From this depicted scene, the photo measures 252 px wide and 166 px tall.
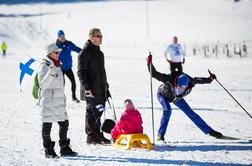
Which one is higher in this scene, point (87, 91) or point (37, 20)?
point (37, 20)

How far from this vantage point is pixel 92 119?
730 cm

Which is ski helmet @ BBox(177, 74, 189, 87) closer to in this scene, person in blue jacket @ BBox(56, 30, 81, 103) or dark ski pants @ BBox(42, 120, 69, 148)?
dark ski pants @ BBox(42, 120, 69, 148)

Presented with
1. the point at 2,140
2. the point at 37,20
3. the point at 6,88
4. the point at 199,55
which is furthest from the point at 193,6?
the point at 2,140

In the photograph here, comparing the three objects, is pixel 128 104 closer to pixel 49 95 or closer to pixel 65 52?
pixel 49 95

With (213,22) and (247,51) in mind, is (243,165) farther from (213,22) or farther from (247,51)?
(213,22)

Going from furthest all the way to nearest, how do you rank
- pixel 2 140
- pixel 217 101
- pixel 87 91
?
1. pixel 217 101
2. pixel 2 140
3. pixel 87 91

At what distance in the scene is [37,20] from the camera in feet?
361

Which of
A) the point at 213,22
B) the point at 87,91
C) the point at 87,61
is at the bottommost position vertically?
the point at 87,91

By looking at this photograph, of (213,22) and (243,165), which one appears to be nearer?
(243,165)

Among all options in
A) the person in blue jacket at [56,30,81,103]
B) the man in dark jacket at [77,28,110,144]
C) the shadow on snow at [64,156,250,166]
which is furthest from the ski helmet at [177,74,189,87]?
the person in blue jacket at [56,30,81,103]

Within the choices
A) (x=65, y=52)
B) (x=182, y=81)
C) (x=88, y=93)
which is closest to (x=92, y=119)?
(x=88, y=93)

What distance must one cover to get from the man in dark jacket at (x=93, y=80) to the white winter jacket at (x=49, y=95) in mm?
817

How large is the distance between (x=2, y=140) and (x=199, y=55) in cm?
2806

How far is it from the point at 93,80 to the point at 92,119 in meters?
0.64
